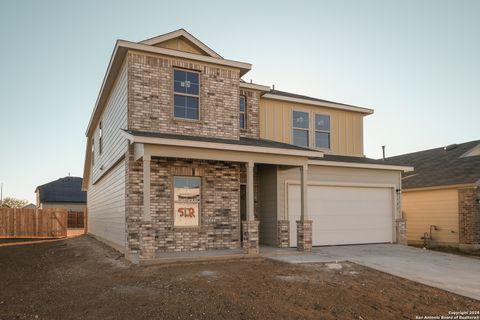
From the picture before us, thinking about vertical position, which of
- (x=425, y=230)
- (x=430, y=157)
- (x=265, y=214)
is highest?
(x=430, y=157)

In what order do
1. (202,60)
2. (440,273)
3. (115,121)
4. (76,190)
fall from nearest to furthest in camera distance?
1. (440,273)
2. (202,60)
3. (115,121)
4. (76,190)

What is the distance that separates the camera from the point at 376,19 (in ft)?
47.3

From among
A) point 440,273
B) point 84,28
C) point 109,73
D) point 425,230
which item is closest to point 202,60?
point 109,73

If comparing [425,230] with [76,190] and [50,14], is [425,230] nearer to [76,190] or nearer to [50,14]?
[50,14]

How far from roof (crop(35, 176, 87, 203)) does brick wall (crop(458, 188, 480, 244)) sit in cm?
3729

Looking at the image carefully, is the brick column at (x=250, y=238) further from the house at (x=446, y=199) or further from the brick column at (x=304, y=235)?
the house at (x=446, y=199)

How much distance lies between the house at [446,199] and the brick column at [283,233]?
9182mm

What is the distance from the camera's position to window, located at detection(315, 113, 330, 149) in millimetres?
17172

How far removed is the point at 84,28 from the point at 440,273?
14188mm

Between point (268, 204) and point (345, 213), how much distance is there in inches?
125

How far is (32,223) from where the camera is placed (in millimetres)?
25422

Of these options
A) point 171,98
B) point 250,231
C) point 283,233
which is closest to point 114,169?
point 171,98

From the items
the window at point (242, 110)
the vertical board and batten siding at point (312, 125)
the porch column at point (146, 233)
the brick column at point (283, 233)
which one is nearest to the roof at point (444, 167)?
the vertical board and batten siding at point (312, 125)

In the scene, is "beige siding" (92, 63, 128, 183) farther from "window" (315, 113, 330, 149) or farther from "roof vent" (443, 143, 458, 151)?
"roof vent" (443, 143, 458, 151)
